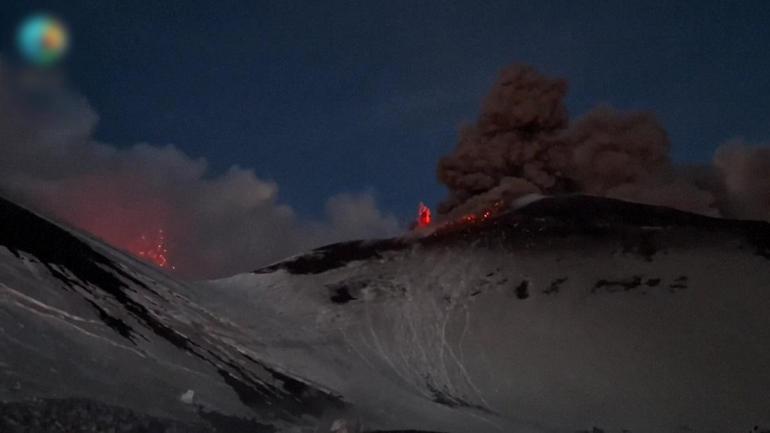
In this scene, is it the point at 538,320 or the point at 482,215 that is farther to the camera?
the point at 482,215

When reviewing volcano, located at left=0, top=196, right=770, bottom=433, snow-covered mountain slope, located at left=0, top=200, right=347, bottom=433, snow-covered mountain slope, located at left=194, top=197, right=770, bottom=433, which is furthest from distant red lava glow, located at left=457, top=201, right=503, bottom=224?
snow-covered mountain slope, located at left=0, top=200, right=347, bottom=433

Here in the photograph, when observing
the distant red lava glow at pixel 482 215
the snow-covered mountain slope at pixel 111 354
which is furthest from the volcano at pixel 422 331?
the distant red lava glow at pixel 482 215

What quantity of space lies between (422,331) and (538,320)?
2600 millimetres

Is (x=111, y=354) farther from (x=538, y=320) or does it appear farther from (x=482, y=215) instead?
(x=482, y=215)

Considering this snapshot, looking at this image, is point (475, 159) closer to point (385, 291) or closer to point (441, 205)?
point (441, 205)

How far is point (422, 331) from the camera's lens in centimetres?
1183

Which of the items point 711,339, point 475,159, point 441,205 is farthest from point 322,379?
point 475,159

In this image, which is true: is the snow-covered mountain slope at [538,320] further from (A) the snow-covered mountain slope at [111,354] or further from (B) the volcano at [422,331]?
(A) the snow-covered mountain slope at [111,354]

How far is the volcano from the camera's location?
233 inches

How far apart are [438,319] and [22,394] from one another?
873 cm

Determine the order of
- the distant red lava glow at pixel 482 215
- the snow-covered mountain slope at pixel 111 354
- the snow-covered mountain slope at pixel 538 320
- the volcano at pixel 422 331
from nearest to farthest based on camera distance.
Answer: the snow-covered mountain slope at pixel 111 354, the volcano at pixel 422 331, the snow-covered mountain slope at pixel 538 320, the distant red lava glow at pixel 482 215

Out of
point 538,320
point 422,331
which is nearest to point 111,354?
point 422,331

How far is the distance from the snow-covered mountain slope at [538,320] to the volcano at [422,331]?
0.04 m

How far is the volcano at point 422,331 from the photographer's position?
19.4 feet
